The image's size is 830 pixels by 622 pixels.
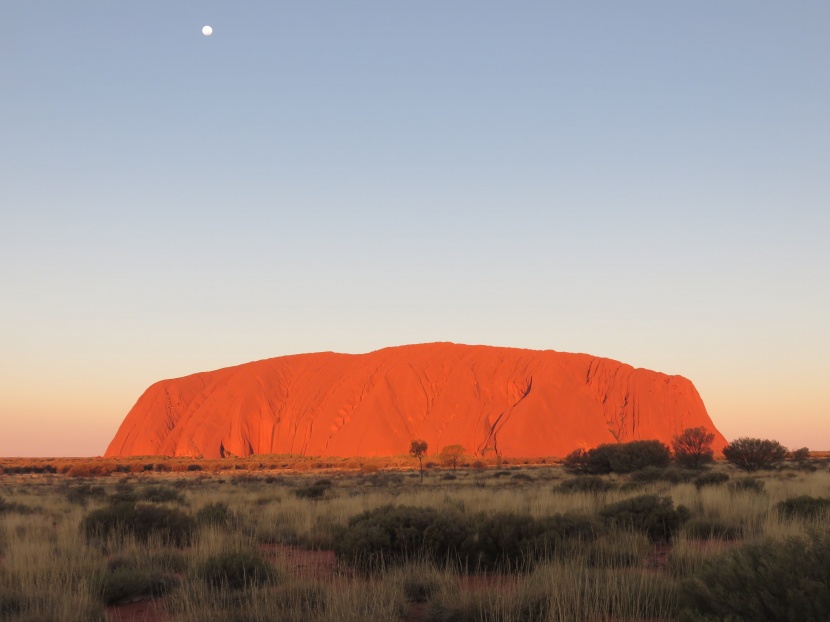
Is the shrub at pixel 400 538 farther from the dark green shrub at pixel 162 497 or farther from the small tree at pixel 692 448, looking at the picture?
the small tree at pixel 692 448

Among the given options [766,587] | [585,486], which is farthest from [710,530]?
[585,486]

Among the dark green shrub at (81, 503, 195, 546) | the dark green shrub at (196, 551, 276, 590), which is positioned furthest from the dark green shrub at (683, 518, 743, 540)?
the dark green shrub at (81, 503, 195, 546)

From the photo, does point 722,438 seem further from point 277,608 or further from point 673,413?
point 277,608

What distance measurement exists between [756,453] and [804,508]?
28.1 metres

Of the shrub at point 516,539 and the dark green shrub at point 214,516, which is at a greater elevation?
the shrub at point 516,539

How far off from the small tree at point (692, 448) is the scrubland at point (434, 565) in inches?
1240

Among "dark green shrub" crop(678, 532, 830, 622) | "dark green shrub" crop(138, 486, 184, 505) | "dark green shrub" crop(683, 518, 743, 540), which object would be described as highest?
"dark green shrub" crop(678, 532, 830, 622)

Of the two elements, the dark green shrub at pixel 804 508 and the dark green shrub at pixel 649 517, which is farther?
the dark green shrub at pixel 804 508

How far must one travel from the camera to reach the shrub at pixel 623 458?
1406 inches

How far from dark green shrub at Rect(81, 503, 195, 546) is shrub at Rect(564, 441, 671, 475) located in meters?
28.4

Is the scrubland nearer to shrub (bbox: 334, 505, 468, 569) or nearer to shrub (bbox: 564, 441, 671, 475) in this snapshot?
shrub (bbox: 334, 505, 468, 569)

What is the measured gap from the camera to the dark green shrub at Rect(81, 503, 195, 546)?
1124cm

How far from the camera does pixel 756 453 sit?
36656mm

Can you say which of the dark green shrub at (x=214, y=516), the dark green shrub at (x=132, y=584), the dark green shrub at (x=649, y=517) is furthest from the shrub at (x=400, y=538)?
the dark green shrub at (x=214, y=516)
